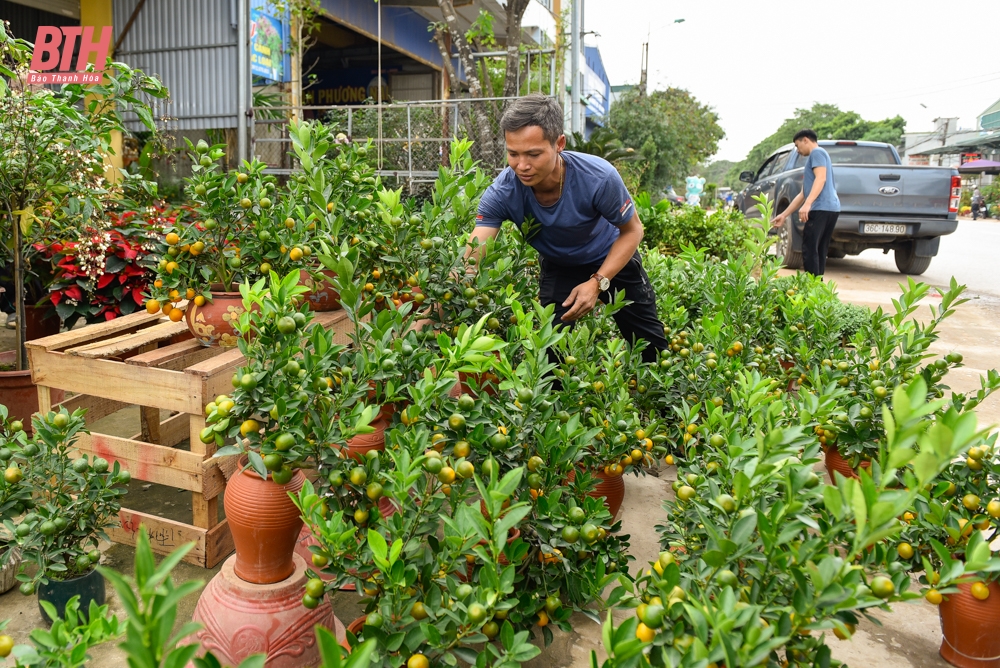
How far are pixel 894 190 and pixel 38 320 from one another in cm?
972

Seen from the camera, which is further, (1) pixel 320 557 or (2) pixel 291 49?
(2) pixel 291 49

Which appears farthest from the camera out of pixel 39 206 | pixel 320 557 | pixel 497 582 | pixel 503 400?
pixel 39 206

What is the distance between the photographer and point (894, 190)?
9438 mm

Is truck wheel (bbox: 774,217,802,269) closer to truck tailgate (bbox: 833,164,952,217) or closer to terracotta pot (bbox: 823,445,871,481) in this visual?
truck tailgate (bbox: 833,164,952,217)

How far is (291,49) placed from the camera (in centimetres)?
972

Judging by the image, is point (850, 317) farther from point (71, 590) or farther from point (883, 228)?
point (71, 590)

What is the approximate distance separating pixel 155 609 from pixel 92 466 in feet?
4.96

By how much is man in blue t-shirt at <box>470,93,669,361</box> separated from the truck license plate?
7304 mm

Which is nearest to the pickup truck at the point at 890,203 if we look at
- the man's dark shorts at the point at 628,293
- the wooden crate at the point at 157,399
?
the man's dark shorts at the point at 628,293

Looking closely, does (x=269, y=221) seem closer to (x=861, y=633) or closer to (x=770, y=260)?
(x=861, y=633)

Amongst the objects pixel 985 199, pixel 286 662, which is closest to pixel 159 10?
pixel 286 662

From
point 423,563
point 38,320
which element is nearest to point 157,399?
point 423,563

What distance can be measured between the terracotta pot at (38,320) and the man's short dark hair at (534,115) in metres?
2.98

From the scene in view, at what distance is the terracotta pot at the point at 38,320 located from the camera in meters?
4.08
